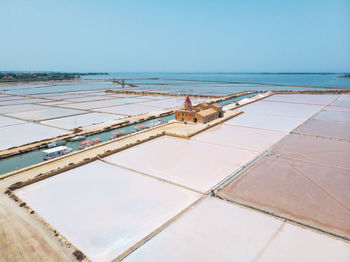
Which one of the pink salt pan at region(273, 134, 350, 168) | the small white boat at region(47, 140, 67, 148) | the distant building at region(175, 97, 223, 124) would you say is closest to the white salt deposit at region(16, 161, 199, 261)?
the small white boat at region(47, 140, 67, 148)

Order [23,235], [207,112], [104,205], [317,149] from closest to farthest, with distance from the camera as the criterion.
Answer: [23,235]
[104,205]
[317,149]
[207,112]

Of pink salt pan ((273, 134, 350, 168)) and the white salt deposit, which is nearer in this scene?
the white salt deposit

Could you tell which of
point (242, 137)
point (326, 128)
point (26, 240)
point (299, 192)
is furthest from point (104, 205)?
point (326, 128)

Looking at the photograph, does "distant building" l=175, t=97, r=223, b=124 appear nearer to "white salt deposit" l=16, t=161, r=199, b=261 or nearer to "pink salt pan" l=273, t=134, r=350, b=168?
"pink salt pan" l=273, t=134, r=350, b=168

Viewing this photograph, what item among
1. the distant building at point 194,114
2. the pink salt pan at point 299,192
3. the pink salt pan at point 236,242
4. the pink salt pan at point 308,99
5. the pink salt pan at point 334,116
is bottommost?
the pink salt pan at point 236,242

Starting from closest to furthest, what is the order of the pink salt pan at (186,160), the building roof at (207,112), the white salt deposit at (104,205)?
the white salt deposit at (104,205)
the pink salt pan at (186,160)
the building roof at (207,112)

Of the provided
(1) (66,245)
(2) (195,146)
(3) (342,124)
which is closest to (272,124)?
(3) (342,124)

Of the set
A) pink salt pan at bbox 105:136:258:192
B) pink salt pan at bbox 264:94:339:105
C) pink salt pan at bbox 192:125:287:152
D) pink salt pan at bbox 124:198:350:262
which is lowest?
pink salt pan at bbox 124:198:350:262

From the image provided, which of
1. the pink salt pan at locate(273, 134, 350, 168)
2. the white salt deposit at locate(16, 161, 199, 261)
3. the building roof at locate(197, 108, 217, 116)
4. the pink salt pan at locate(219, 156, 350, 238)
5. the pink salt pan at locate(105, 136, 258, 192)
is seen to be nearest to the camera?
the white salt deposit at locate(16, 161, 199, 261)

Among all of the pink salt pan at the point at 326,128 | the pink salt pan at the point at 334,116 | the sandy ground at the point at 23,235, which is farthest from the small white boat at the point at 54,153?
the pink salt pan at the point at 334,116

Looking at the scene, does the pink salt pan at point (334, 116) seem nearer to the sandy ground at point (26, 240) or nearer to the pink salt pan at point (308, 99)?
the pink salt pan at point (308, 99)

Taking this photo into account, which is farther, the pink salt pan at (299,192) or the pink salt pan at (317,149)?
the pink salt pan at (317,149)

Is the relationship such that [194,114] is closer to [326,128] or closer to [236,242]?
[326,128]

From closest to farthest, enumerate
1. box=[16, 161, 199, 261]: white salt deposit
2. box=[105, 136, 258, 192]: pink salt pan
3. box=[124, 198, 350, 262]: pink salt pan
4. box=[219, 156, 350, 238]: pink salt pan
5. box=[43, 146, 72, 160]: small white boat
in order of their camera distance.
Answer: box=[124, 198, 350, 262]: pink salt pan < box=[16, 161, 199, 261]: white salt deposit < box=[219, 156, 350, 238]: pink salt pan < box=[105, 136, 258, 192]: pink salt pan < box=[43, 146, 72, 160]: small white boat
